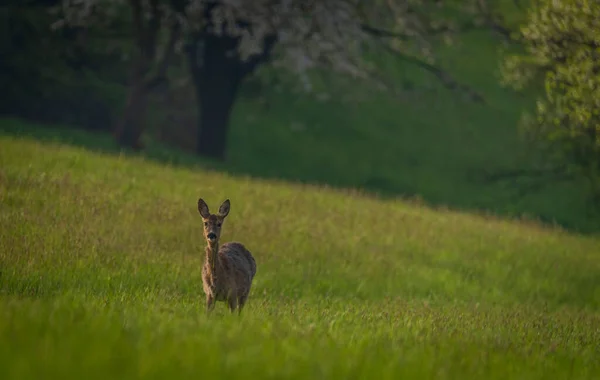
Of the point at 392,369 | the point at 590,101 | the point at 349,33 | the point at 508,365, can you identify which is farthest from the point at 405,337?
the point at 349,33

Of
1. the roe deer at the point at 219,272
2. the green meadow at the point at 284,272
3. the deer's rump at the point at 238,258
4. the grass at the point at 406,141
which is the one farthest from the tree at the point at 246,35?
the roe deer at the point at 219,272

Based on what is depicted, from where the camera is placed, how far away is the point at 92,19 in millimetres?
39031

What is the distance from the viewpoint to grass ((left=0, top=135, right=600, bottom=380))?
9.26 m

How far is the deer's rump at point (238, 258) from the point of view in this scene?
1431cm

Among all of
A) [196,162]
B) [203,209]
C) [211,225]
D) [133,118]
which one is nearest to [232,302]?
[211,225]

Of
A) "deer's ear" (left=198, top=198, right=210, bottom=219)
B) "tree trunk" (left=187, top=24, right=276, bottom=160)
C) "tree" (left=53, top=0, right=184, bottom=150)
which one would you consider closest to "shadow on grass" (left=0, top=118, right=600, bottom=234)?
"tree" (left=53, top=0, right=184, bottom=150)

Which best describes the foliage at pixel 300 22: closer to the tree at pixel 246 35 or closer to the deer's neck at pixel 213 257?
the tree at pixel 246 35

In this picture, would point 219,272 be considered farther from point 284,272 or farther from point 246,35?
point 246,35

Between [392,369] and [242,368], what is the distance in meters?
1.54

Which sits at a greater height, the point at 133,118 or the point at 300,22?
the point at 300,22

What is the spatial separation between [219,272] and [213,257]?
0.77 ft

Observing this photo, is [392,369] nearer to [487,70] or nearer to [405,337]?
[405,337]

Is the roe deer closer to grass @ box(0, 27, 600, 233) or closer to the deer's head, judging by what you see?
the deer's head

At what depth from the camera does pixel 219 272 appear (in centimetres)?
1370
